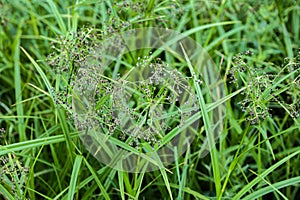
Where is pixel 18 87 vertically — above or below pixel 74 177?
above

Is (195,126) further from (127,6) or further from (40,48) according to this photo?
(40,48)

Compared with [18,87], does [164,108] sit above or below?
below

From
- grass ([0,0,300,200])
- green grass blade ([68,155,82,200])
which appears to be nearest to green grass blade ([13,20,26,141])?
grass ([0,0,300,200])

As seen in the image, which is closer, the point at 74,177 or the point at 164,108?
the point at 74,177

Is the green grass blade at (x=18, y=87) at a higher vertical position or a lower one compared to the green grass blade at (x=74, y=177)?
higher

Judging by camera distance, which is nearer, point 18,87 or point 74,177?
point 74,177

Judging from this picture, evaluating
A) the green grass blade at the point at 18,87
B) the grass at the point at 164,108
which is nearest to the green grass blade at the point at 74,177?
the grass at the point at 164,108

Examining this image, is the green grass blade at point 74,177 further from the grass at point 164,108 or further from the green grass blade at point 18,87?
the green grass blade at point 18,87

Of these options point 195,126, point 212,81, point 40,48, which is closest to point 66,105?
point 195,126

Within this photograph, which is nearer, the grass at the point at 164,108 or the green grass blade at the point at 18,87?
the grass at the point at 164,108
